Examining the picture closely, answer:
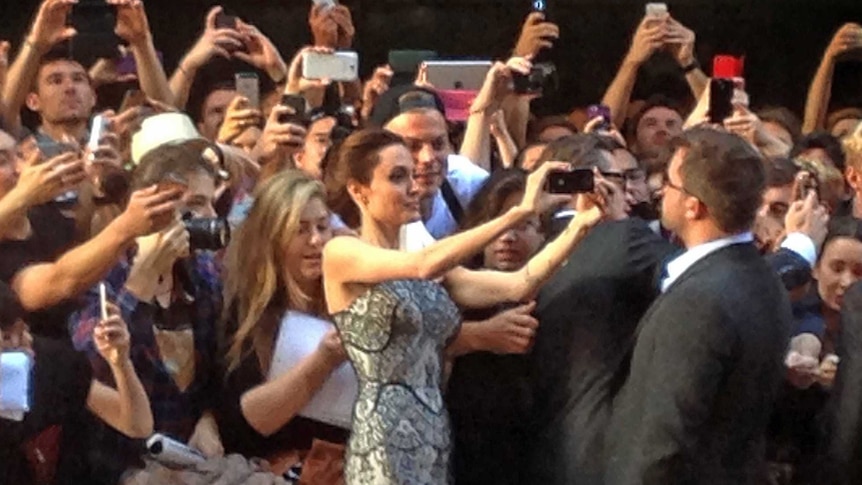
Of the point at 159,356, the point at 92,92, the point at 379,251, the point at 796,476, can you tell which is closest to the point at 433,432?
the point at 379,251

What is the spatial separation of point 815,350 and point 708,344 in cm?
75

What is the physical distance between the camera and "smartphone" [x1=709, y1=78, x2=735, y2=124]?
13.7 feet

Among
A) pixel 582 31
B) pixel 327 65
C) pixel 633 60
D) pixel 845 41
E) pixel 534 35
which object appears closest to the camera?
pixel 327 65

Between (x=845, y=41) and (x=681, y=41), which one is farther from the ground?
(x=681, y=41)

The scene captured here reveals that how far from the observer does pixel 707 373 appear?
3131mm

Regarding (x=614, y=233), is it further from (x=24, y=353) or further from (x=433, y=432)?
(x=24, y=353)

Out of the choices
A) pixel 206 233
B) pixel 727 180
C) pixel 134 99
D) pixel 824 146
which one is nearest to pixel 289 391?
pixel 206 233

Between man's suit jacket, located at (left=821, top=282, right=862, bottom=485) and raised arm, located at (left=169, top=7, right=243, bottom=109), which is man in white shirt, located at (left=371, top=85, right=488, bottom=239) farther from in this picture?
man's suit jacket, located at (left=821, top=282, right=862, bottom=485)

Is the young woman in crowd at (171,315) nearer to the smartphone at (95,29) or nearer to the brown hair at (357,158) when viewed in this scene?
the brown hair at (357,158)

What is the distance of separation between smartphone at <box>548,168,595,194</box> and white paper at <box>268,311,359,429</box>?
0.58m

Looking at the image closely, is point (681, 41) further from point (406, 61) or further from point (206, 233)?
point (206, 233)

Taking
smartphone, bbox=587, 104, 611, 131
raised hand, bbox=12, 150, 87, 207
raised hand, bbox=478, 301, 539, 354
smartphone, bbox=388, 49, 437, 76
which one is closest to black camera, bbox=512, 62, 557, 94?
smartphone, bbox=587, 104, 611, 131

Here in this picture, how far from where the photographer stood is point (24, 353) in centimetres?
324

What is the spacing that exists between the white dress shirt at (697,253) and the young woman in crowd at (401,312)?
198mm
